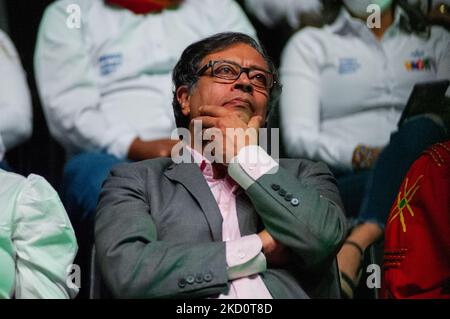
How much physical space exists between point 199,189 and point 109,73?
874mm

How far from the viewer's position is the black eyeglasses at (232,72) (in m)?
2.58

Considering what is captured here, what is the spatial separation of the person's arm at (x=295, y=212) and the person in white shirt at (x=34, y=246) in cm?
53

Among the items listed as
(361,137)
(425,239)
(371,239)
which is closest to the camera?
(425,239)

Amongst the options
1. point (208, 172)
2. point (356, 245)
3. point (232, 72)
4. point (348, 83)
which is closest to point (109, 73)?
point (232, 72)

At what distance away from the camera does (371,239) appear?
288cm

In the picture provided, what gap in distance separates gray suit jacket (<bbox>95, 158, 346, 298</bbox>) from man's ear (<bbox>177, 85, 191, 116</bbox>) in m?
0.25

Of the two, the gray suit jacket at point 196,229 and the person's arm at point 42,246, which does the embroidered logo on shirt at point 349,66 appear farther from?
the person's arm at point 42,246

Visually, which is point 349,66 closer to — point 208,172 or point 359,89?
point 359,89

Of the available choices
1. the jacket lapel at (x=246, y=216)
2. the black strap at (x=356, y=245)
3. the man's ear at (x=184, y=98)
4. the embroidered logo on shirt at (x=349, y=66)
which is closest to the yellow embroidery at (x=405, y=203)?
the black strap at (x=356, y=245)

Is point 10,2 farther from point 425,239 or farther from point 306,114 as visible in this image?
point 425,239

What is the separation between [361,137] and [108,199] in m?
1.13
